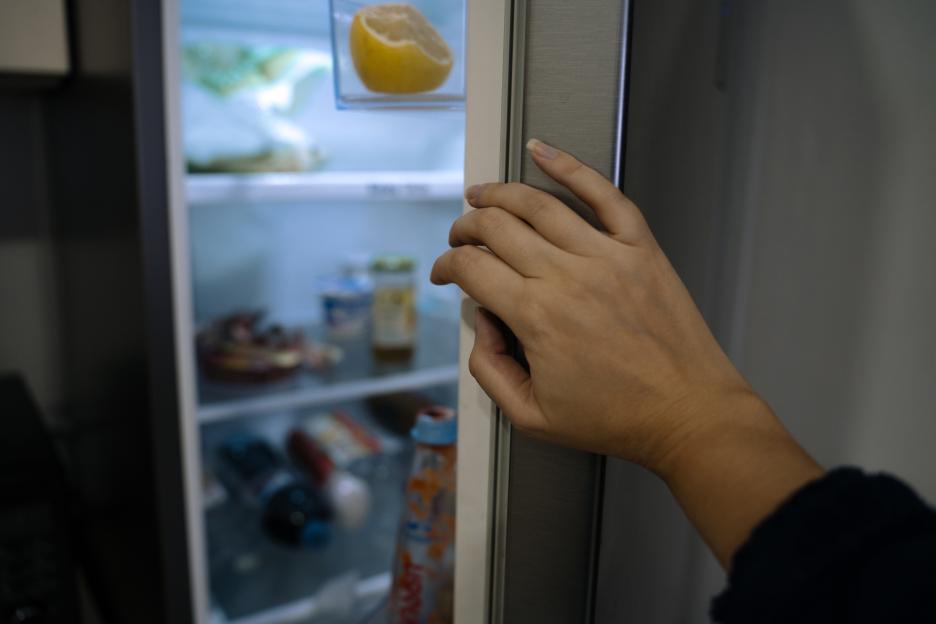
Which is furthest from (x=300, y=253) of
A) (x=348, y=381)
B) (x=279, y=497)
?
(x=279, y=497)

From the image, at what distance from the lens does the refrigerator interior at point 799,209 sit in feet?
1.55

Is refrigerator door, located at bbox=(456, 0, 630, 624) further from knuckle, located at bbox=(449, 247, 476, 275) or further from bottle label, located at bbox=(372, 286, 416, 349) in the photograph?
bottle label, located at bbox=(372, 286, 416, 349)

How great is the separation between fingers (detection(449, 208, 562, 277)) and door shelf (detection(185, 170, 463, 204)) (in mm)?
814

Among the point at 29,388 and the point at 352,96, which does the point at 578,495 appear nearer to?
the point at 352,96

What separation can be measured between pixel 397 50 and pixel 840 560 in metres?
0.52

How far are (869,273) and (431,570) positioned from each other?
1.44 feet

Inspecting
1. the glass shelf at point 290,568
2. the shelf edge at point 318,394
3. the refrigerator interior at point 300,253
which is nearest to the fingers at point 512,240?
the refrigerator interior at point 300,253

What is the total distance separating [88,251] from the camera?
115 cm

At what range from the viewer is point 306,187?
123 cm

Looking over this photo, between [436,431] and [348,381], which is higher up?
[436,431]

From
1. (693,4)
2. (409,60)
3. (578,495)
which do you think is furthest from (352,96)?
(578,495)

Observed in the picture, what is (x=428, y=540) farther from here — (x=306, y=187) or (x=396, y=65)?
(x=306, y=187)

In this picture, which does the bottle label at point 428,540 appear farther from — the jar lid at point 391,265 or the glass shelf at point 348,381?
the jar lid at point 391,265

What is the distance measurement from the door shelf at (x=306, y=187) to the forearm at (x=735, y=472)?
37.1 inches
